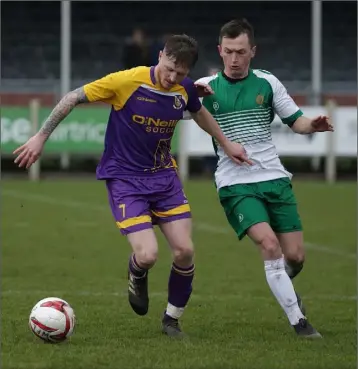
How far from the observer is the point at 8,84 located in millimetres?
27516

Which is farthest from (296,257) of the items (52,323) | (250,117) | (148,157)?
(52,323)

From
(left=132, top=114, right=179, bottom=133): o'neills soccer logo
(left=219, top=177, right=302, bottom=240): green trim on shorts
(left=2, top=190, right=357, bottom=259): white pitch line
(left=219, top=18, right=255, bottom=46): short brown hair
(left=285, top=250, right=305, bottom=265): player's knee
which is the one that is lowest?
(left=2, top=190, right=357, bottom=259): white pitch line

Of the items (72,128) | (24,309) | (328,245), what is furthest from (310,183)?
(24,309)

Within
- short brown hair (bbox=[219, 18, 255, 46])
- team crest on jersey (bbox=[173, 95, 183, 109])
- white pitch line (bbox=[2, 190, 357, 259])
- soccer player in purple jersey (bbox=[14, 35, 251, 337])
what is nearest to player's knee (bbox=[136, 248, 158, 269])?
soccer player in purple jersey (bbox=[14, 35, 251, 337])

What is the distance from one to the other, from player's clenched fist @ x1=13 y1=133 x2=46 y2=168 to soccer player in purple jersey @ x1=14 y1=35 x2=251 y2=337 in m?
0.08

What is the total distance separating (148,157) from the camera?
281 inches

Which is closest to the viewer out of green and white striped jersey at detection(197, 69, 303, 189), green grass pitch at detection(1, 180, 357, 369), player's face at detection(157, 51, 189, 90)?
green grass pitch at detection(1, 180, 357, 369)

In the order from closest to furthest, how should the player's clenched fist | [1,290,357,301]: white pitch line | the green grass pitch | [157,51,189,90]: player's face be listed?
1. the green grass pitch
2. the player's clenched fist
3. [157,51,189,90]: player's face
4. [1,290,357,301]: white pitch line

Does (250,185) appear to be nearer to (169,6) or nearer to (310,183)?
(310,183)

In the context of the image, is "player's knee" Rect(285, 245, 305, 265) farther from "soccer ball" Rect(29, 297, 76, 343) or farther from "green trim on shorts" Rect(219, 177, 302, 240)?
"soccer ball" Rect(29, 297, 76, 343)

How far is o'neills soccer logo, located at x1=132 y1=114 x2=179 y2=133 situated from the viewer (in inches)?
279

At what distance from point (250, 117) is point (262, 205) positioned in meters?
0.62

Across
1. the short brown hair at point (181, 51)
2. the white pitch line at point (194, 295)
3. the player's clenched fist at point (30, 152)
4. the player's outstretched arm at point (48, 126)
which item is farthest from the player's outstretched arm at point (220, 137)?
the white pitch line at point (194, 295)

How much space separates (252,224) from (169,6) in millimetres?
24392
